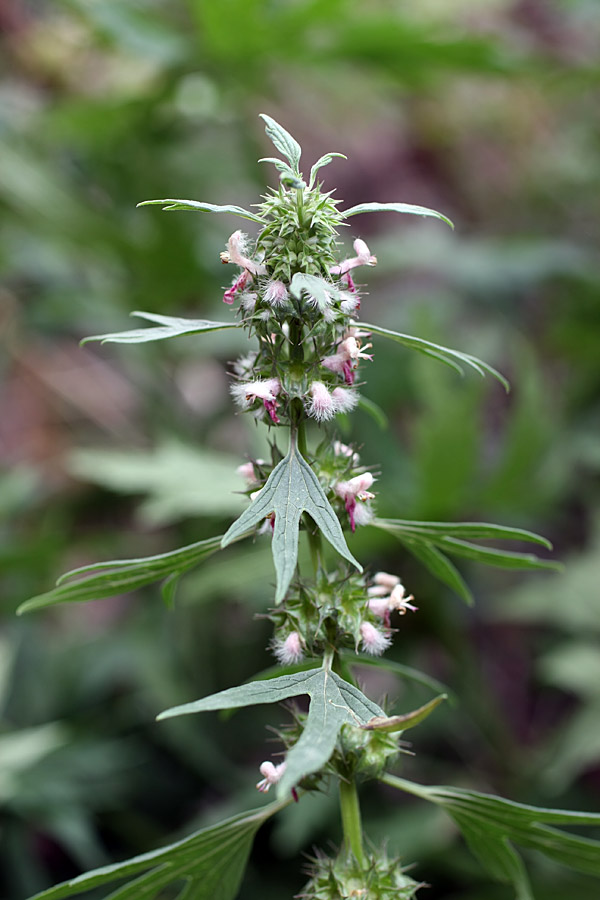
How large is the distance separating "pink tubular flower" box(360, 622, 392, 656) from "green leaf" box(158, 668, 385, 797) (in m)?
0.04

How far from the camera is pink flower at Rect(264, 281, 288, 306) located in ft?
1.80

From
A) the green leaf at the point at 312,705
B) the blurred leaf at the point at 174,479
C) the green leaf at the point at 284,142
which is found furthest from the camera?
the blurred leaf at the point at 174,479

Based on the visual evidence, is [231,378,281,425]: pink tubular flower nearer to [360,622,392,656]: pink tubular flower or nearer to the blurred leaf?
[360,622,392,656]: pink tubular flower

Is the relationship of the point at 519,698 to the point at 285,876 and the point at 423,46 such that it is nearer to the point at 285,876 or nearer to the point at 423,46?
the point at 285,876

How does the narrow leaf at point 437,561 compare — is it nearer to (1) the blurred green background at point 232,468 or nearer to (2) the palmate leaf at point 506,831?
(2) the palmate leaf at point 506,831

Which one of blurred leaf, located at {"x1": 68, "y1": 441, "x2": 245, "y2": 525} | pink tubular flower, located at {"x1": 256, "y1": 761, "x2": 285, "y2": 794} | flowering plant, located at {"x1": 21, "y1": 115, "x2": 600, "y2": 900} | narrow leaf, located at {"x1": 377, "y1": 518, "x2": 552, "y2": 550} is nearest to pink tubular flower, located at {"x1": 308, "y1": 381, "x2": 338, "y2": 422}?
flowering plant, located at {"x1": 21, "y1": 115, "x2": 600, "y2": 900}

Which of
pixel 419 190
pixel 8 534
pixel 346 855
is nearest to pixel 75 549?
pixel 8 534

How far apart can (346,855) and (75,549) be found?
1.44 metres

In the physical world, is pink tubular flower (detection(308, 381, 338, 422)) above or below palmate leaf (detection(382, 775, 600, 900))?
above

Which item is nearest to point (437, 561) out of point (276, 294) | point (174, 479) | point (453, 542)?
point (453, 542)

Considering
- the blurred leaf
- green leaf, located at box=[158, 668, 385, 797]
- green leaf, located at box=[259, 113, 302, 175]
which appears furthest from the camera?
the blurred leaf

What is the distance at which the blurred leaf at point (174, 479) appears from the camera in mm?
1410

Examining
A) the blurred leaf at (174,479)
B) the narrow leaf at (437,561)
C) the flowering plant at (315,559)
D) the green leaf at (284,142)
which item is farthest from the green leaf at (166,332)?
the blurred leaf at (174,479)

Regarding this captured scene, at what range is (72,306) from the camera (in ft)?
6.59
